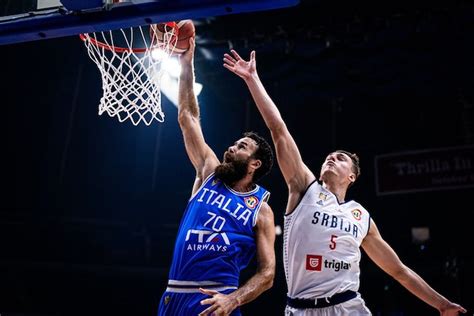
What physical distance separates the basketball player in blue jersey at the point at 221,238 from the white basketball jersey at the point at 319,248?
1.06 feet

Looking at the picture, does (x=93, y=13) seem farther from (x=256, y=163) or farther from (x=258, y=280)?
(x=258, y=280)

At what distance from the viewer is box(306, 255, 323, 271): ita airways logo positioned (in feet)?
10.4

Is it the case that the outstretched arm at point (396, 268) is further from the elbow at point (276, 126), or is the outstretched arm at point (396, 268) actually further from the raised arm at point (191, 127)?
the raised arm at point (191, 127)

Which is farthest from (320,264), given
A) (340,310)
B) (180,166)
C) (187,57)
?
(180,166)

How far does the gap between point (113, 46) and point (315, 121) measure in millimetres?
6410

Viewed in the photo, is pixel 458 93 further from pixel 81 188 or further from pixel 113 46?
pixel 81 188

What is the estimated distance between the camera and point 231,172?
10.3 feet

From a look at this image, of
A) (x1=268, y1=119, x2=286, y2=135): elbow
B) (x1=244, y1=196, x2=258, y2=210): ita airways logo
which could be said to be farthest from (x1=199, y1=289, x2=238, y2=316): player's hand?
(x1=268, y1=119, x2=286, y2=135): elbow

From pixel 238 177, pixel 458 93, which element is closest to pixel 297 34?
pixel 458 93

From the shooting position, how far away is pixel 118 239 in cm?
1019

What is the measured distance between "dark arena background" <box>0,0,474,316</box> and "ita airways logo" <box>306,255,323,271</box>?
422cm

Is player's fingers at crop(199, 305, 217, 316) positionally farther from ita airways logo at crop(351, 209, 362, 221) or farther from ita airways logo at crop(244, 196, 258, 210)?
ita airways logo at crop(351, 209, 362, 221)

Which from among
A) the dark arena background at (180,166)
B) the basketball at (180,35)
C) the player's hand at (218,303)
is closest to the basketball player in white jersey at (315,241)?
the basketball at (180,35)

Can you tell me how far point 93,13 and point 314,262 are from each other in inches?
80.2
